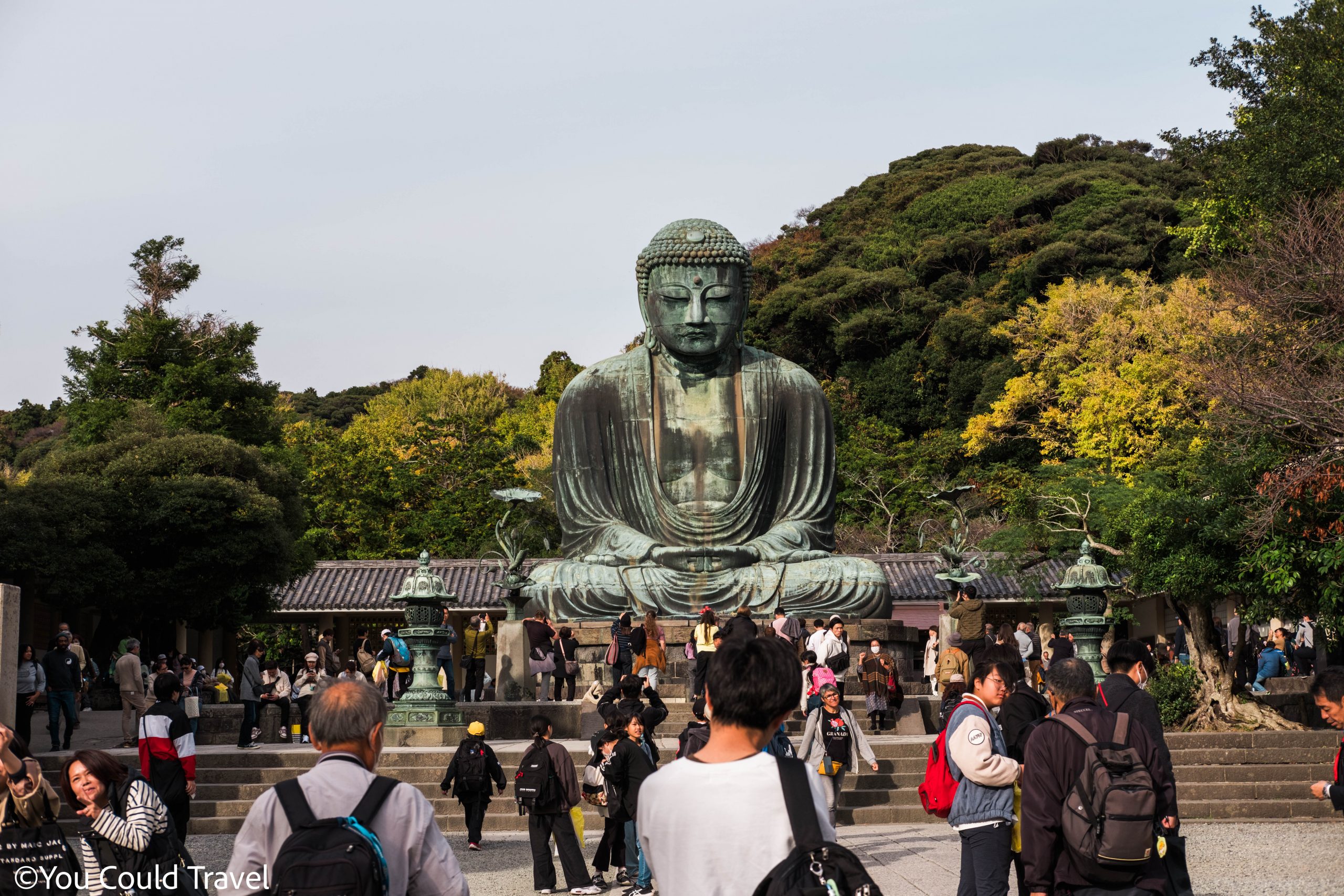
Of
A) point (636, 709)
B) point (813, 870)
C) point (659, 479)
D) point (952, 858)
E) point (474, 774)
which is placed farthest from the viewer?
point (659, 479)

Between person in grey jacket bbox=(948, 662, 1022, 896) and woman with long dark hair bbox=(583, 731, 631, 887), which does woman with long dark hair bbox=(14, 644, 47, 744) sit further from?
person in grey jacket bbox=(948, 662, 1022, 896)

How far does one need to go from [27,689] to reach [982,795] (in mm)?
11244

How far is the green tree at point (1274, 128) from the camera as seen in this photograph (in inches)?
766

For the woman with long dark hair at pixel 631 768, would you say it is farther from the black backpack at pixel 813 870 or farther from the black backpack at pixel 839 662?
the black backpack at pixel 813 870

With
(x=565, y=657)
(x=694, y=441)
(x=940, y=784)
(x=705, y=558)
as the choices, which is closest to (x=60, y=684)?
(x=565, y=657)

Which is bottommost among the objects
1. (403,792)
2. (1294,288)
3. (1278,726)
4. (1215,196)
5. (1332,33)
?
(1278,726)

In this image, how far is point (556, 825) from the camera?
841 centimetres

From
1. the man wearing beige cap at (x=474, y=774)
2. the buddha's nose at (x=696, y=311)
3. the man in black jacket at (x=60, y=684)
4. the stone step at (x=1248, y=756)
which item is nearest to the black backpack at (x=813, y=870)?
the man wearing beige cap at (x=474, y=774)

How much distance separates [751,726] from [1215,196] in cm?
2200

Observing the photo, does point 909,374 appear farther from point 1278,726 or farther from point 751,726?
point 751,726

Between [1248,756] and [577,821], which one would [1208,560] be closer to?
[1248,756]

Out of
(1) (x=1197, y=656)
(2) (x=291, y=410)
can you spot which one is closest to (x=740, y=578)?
(1) (x=1197, y=656)

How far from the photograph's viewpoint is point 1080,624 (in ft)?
50.4

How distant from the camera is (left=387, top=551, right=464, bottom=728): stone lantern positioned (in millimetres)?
13555
